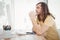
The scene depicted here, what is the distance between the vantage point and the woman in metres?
1.62

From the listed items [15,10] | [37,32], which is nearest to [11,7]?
[15,10]

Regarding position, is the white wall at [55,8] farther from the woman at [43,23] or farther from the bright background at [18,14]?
the bright background at [18,14]

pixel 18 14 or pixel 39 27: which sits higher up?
pixel 18 14

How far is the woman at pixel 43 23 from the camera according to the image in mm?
1618

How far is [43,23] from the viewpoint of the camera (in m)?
1.64

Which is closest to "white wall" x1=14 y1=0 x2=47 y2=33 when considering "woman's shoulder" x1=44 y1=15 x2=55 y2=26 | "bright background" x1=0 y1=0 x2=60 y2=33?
"bright background" x1=0 y1=0 x2=60 y2=33

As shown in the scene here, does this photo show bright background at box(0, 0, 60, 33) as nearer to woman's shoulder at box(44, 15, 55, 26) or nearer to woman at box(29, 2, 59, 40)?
woman at box(29, 2, 59, 40)

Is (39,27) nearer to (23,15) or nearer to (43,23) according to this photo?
(43,23)

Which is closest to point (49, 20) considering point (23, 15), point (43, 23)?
point (43, 23)

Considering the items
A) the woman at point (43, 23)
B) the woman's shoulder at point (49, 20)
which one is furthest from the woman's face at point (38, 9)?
the woman's shoulder at point (49, 20)

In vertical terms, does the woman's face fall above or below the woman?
above

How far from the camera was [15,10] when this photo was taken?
1.60 m

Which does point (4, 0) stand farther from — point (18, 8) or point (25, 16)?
point (25, 16)

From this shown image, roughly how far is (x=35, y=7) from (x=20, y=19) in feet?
0.79
